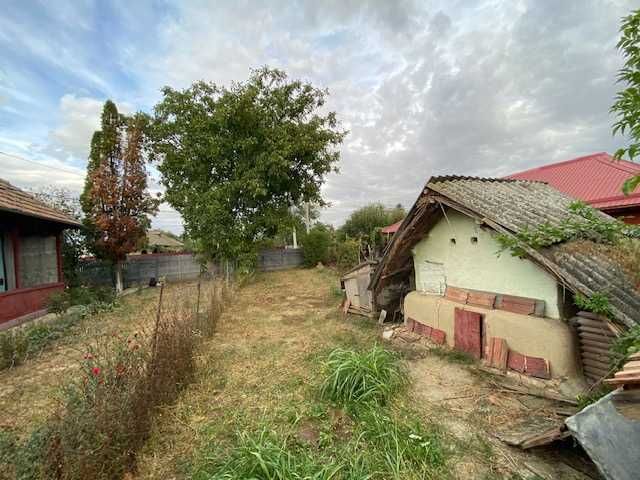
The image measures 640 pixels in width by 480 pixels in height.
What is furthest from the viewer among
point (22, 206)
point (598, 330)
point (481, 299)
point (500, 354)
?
point (22, 206)

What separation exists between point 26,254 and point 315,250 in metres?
14.7

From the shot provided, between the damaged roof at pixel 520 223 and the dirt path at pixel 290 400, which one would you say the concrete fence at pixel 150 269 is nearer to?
the dirt path at pixel 290 400

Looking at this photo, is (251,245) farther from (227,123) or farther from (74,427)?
(74,427)

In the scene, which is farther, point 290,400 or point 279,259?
point 279,259

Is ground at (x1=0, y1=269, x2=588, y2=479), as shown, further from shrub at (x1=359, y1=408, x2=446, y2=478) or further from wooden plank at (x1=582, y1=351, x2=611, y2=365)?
wooden plank at (x1=582, y1=351, x2=611, y2=365)

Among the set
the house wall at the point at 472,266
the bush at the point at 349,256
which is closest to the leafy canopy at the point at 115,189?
the bush at the point at 349,256

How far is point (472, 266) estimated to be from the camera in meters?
5.48

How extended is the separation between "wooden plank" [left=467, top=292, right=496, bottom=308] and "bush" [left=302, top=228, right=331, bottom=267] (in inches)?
622

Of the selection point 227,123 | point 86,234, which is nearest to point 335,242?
point 227,123

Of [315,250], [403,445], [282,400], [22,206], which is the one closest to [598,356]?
[403,445]

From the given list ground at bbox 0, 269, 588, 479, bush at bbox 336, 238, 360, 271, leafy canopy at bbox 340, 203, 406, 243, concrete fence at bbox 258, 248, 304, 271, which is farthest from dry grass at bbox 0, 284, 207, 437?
leafy canopy at bbox 340, 203, 406, 243

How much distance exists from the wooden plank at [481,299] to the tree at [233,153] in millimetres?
9984

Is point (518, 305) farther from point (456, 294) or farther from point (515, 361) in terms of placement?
point (456, 294)

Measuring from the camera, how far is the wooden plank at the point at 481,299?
5.04 metres
